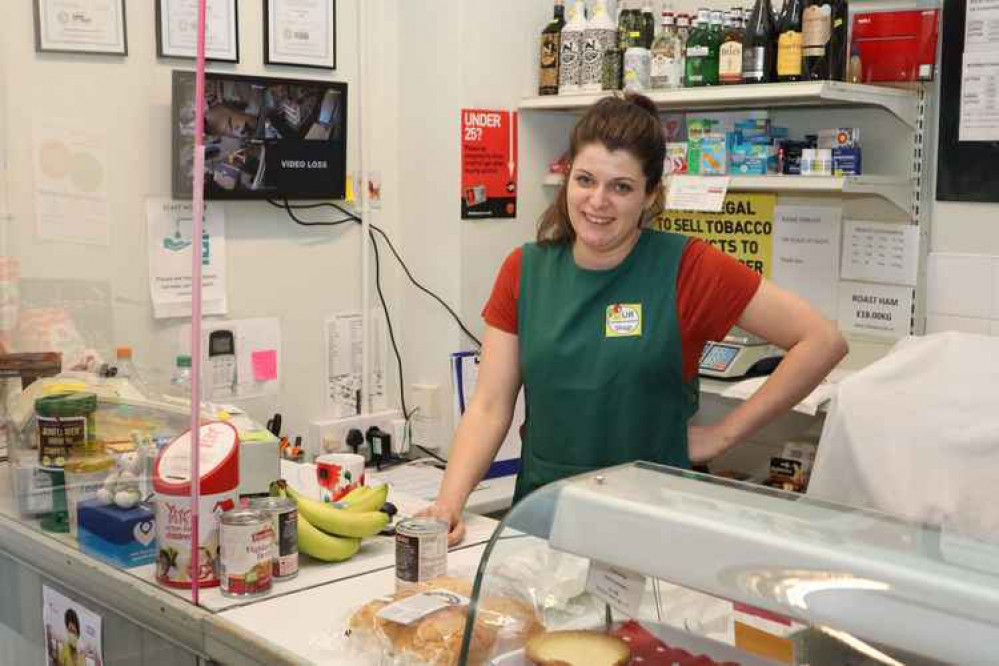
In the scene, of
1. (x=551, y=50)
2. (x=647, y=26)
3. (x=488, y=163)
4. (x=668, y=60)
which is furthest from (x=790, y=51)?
(x=488, y=163)

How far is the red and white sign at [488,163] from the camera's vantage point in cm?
391

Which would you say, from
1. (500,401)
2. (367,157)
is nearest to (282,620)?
(500,401)

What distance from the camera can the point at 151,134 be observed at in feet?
7.77

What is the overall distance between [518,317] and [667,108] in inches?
62.8

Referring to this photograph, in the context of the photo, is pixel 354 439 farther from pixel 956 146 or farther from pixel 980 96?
pixel 980 96

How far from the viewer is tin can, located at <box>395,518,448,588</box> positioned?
1892 mm

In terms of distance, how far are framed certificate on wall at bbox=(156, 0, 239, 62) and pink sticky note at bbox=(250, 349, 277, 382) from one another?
2.99ft

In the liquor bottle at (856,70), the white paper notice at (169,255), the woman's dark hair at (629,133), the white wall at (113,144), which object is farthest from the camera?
the liquor bottle at (856,70)

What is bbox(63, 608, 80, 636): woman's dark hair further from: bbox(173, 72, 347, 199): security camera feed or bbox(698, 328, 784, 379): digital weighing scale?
bbox(698, 328, 784, 379): digital weighing scale

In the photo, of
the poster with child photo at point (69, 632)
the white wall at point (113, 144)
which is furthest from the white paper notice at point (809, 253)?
the poster with child photo at point (69, 632)

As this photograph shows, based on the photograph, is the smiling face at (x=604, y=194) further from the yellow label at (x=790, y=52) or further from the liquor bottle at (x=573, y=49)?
the liquor bottle at (x=573, y=49)

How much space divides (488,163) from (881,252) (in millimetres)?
1296

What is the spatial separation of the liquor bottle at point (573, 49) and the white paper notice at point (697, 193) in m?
0.56

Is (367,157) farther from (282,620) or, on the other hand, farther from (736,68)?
(282,620)
